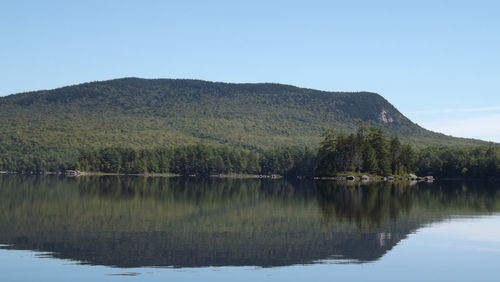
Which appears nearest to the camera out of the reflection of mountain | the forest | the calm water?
the calm water

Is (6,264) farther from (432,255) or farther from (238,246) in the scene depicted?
(432,255)

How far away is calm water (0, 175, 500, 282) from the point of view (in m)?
26.6

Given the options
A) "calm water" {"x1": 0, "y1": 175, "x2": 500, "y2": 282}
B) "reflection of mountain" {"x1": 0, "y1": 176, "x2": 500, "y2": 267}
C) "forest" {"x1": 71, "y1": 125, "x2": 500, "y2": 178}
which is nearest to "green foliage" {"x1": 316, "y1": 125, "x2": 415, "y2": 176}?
"forest" {"x1": 71, "y1": 125, "x2": 500, "y2": 178}

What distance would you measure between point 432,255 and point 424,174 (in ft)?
512

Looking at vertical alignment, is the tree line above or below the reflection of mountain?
above

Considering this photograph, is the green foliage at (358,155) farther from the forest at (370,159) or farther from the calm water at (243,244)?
the calm water at (243,244)

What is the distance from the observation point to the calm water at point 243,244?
26.6 m

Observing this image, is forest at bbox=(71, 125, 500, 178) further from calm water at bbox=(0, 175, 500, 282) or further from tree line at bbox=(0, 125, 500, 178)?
calm water at bbox=(0, 175, 500, 282)

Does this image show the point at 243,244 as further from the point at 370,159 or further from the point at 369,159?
the point at 369,159

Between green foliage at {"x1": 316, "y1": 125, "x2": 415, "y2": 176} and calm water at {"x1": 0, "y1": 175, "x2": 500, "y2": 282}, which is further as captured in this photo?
green foliage at {"x1": 316, "y1": 125, "x2": 415, "y2": 176}

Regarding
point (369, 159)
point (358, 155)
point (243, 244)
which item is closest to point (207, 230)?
point (243, 244)

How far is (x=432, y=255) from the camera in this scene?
103ft

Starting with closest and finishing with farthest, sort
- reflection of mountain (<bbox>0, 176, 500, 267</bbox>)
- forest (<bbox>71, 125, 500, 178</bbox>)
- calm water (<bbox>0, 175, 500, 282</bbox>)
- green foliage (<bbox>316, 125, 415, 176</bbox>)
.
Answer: calm water (<bbox>0, 175, 500, 282</bbox>) → reflection of mountain (<bbox>0, 176, 500, 267</bbox>) → green foliage (<bbox>316, 125, 415, 176</bbox>) → forest (<bbox>71, 125, 500, 178</bbox>)

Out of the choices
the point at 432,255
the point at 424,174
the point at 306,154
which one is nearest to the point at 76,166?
the point at 306,154
